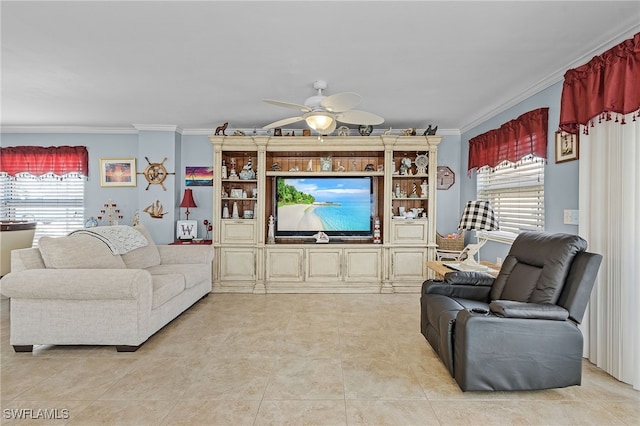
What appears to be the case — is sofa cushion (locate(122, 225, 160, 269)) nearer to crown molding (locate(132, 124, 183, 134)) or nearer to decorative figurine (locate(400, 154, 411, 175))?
crown molding (locate(132, 124, 183, 134))

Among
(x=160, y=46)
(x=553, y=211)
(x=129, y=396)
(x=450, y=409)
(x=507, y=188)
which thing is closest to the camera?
(x=450, y=409)

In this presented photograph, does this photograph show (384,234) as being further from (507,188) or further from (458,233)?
(507,188)

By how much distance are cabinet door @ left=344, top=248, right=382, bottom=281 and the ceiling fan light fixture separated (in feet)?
7.13

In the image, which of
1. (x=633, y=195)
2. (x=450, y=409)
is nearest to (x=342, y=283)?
(x=450, y=409)

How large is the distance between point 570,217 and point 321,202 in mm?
3064

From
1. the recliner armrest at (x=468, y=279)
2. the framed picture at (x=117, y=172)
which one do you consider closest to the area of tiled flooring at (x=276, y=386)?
the recliner armrest at (x=468, y=279)

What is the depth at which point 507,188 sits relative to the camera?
4172mm

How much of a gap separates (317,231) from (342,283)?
2.77ft

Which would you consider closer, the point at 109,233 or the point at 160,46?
the point at 160,46

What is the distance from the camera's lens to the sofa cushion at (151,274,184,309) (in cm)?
315

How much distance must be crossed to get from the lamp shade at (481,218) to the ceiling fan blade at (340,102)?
5.31 feet

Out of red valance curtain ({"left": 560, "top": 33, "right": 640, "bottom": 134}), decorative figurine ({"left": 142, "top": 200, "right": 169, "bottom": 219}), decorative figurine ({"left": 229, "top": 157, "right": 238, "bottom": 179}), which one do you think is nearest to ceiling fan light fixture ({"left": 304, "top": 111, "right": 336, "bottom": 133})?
red valance curtain ({"left": 560, "top": 33, "right": 640, "bottom": 134})

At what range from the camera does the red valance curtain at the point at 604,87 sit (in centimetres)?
228

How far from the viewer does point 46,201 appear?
584 centimetres
